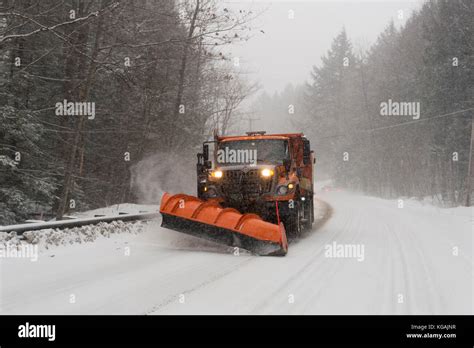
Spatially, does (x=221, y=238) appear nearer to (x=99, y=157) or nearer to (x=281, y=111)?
(x=99, y=157)

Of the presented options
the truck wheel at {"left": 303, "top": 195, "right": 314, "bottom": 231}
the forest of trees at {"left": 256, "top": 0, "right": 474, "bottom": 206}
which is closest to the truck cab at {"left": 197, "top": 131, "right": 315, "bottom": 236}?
the truck wheel at {"left": 303, "top": 195, "right": 314, "bottom": 231}

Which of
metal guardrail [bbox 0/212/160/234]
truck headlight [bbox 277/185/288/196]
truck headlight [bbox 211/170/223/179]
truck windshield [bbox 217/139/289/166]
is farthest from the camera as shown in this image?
truck windshield [bbox 217/139/289/166]

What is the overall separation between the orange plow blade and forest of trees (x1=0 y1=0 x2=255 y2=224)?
444 cm

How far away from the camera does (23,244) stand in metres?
8.36

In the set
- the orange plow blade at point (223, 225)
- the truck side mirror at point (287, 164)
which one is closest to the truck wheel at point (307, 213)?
the truck side mirror at point (287, 164)

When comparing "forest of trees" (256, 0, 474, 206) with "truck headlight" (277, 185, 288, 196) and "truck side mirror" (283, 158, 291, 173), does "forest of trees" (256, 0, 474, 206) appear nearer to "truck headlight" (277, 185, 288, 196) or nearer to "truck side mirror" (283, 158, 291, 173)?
"truck side mirror" (283, 158, 291, 173)

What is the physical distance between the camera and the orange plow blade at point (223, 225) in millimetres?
8859

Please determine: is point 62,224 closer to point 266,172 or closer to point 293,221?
point 266,172

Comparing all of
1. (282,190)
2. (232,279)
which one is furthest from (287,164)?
(232,279)

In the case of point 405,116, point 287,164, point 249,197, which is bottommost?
point 249,197

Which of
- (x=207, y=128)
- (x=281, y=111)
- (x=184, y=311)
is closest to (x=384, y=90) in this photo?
(x=207, y=128)

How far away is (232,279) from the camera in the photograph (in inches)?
266

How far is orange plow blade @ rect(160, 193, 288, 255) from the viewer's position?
29.1 feet

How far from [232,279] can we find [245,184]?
13.2 ft
